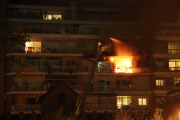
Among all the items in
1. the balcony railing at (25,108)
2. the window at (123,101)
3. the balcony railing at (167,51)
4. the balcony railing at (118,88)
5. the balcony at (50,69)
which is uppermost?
the balcony railing at (167,51)

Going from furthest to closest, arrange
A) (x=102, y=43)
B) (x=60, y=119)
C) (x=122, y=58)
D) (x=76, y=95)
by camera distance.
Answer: (x=122, y=58) < (x=102, y=43) < (x=76, y=95) < (x=60, y=119)

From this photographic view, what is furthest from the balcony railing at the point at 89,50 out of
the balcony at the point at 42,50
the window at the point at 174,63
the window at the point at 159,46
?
the window at the point at 174,63

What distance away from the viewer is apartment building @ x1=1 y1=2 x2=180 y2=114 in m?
47.0

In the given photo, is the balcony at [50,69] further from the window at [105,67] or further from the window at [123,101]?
the window at [123,101]

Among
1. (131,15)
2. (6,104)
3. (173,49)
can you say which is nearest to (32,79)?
(6,104)

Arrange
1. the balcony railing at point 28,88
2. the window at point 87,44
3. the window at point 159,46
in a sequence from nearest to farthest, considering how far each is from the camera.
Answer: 1. the balcony railing at point 28,88
2. the window at point 87,44
3. the window at point 159,46

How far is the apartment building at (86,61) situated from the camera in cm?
4703

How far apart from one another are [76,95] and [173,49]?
19341 millimetres

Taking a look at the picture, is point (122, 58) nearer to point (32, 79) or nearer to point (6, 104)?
point (32, 79)

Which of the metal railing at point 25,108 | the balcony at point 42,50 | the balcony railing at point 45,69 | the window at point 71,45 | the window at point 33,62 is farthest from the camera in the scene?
the window at point 71,45

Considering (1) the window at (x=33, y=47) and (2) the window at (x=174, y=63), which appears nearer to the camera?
(1) the window at (x=33, y=47)

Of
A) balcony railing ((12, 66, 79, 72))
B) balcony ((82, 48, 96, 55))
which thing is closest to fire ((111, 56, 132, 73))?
balcony ((82, 48, 96, 55))

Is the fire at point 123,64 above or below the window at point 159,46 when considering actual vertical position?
below

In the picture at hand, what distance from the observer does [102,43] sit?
45.7 metres
